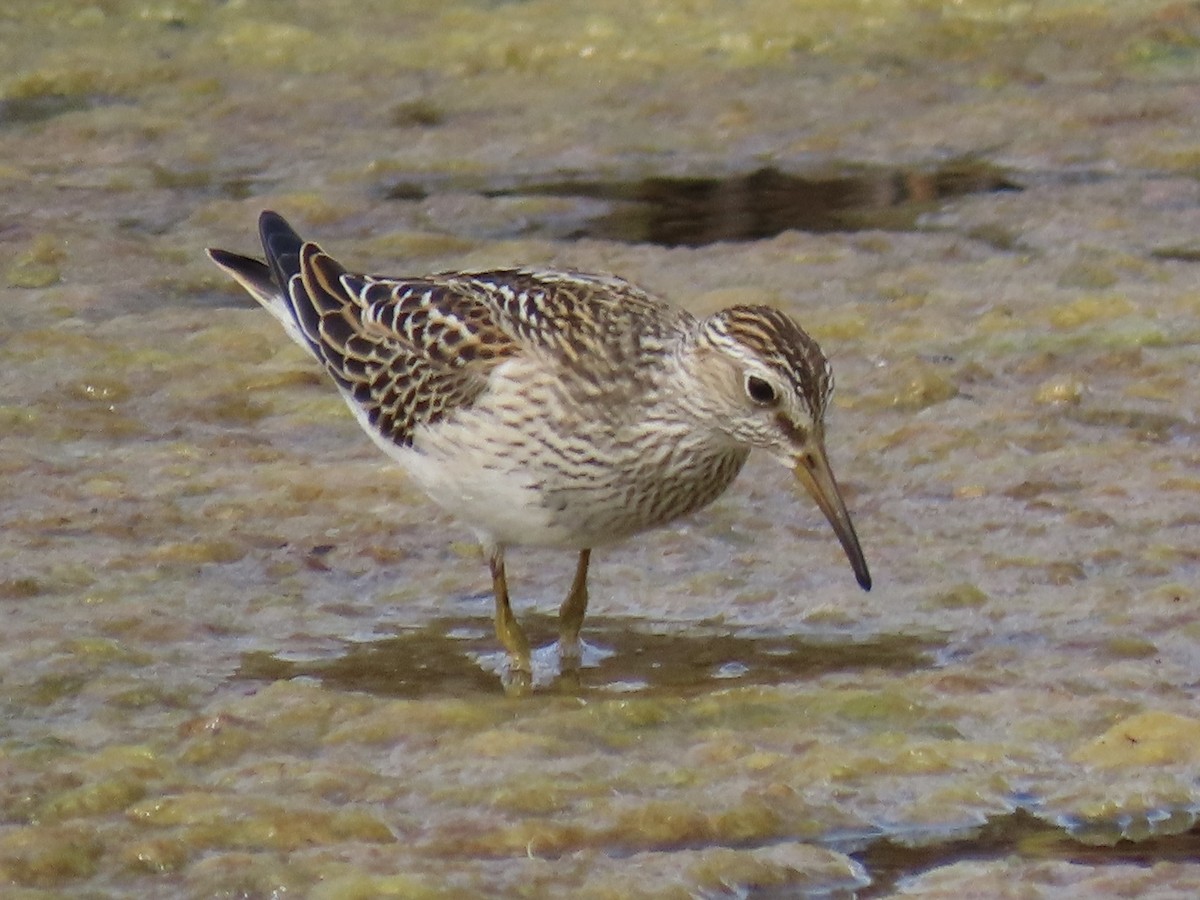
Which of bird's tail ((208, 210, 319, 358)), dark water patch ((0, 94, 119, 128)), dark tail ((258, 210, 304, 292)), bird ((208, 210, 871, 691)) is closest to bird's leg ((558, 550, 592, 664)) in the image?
bird ((208, 210, 871, 691))

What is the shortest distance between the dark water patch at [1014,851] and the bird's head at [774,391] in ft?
2.87

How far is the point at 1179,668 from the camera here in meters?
5.11

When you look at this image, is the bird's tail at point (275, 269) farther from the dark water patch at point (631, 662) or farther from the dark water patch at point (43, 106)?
the dark water patch at point (43, 106)

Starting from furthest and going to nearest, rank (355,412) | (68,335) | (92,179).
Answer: (92,179), (68,335), (355,412)

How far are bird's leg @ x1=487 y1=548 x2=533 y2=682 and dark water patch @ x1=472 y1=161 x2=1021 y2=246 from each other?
2832 mm

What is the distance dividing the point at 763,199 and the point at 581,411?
3.49 m

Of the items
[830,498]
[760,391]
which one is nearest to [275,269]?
[760,391]

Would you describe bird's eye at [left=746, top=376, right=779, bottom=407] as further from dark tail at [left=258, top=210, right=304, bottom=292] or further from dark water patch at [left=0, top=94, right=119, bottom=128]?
dark water patch at [left=0, top=94, right=119, bottom=128]

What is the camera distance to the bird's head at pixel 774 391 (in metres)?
4.96

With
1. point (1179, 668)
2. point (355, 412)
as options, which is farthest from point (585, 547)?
point (1179, 668)

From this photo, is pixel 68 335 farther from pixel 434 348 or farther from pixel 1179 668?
pixel 1179 668

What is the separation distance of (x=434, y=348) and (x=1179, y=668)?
75.3 inches

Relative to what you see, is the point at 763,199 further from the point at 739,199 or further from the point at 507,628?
the point at 507,628

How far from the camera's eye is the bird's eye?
Answer: 4.98 m
